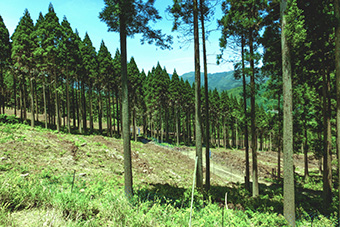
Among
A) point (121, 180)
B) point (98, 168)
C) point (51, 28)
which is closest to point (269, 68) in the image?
point (121, 180)

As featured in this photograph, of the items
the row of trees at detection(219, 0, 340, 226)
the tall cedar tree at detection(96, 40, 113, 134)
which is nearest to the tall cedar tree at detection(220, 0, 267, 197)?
the row of trees at detection(219, 0, 340, 226)

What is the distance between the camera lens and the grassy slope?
421 centimetres

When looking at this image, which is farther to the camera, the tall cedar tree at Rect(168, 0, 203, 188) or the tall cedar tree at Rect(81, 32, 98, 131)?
the tall cedar tree at Rect(81, 32, 98, 131)

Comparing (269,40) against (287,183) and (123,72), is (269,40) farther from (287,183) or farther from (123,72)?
(123,72)

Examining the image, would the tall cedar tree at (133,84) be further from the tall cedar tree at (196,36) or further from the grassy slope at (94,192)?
the tall cedar tree at (196,36)

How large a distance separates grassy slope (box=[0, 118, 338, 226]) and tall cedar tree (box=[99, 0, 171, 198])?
1438 mm

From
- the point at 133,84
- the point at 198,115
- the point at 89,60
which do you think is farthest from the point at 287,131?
the point at 133,84

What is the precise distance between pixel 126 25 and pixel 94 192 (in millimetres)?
6824

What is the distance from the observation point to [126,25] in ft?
26.7

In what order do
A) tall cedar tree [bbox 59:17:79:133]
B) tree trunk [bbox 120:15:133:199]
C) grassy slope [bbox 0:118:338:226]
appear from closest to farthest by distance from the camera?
grassy slope [bbox 0:118:338:226] → tree trunk [bbox 120:15:133:199] → tall cedar tree [bbox 59:17:79:133]

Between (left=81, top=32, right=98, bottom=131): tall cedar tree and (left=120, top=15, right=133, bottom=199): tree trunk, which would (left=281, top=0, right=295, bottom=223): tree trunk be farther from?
(left=81, top=32, right=98, bottom=131): tall cedar tree

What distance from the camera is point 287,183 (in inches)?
250

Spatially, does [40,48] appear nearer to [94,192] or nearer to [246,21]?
[94,192]

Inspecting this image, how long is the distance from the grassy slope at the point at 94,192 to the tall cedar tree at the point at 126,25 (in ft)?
4.72
